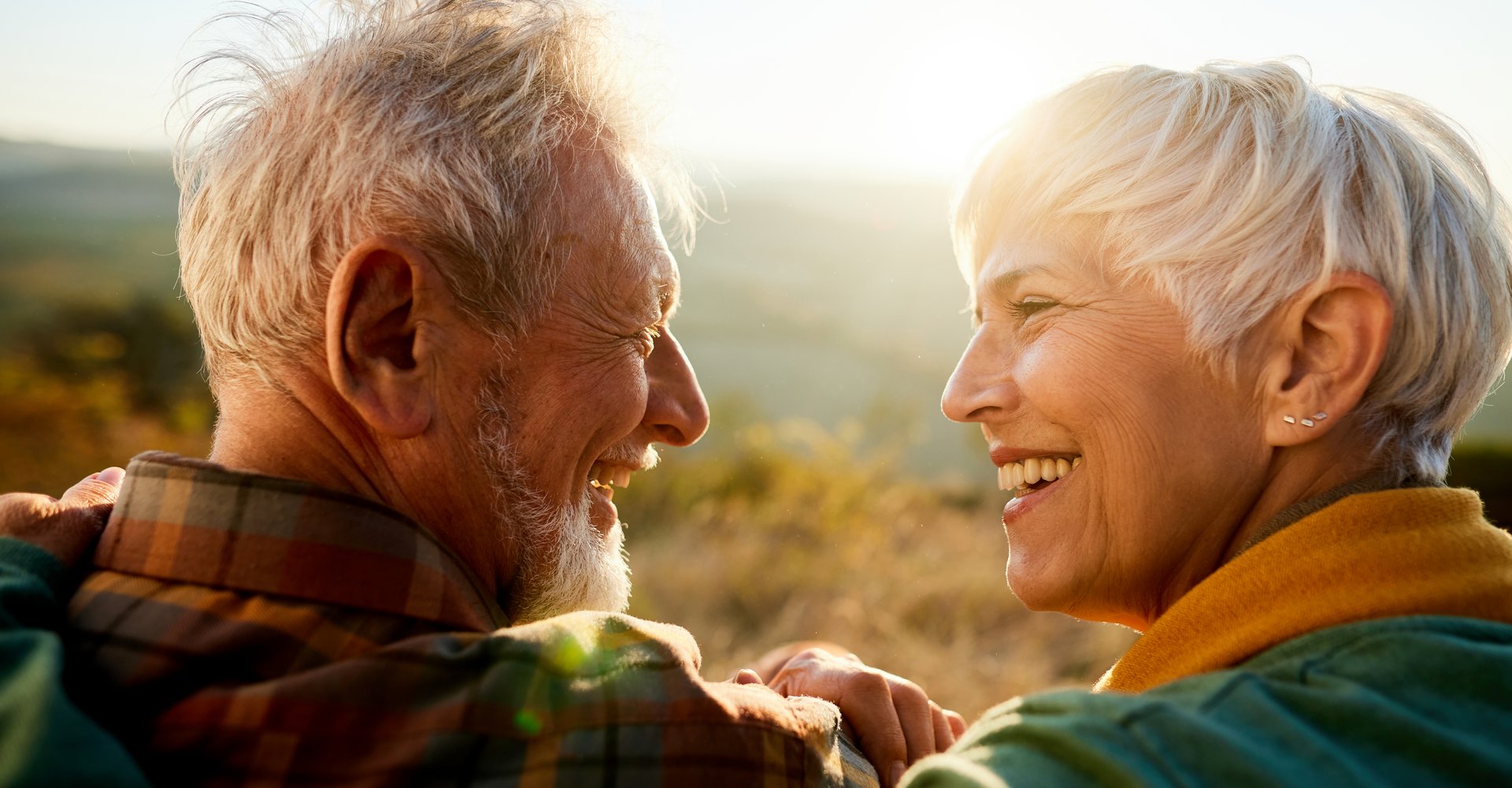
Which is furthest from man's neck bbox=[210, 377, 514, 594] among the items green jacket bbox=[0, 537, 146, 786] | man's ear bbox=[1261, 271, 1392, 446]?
man's ear bbox=[1261, 271, 1392, 446]

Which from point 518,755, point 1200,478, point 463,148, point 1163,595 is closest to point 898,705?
point 1163,595

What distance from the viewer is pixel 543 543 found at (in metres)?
2.04

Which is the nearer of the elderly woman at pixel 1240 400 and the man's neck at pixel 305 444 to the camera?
the elderly woman at pixel 1240 400

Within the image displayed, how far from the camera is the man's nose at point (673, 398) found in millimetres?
2324

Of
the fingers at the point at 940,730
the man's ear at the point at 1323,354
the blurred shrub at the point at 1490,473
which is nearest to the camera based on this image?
the man's ear at the point at 1323,354

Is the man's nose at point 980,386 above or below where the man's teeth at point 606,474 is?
above

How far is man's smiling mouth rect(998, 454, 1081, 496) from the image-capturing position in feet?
6.70

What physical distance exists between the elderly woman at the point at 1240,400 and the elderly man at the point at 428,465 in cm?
52

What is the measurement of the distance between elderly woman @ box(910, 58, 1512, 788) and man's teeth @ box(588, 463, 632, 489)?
76 cm

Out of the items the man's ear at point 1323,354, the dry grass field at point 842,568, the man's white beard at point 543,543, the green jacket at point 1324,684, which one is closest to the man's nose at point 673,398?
the man's white beard at point 543,543

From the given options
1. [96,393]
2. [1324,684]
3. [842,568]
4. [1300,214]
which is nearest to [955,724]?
[1324,684]

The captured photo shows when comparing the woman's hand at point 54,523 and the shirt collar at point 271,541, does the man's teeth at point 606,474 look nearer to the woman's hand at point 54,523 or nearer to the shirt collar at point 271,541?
the shirt collar at point 271,541

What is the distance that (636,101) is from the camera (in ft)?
7.61

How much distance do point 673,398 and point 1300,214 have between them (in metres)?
1.35
